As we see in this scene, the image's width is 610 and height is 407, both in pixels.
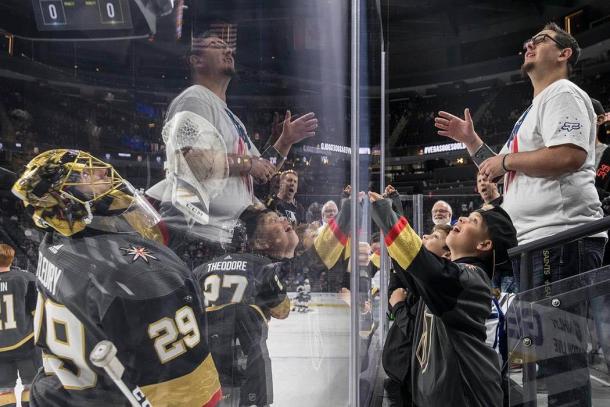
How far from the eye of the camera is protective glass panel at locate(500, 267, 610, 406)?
130 centimetres

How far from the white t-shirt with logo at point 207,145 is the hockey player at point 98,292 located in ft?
0.15

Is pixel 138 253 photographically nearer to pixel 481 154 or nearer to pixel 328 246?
pixel 328 246

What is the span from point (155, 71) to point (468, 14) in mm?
4276

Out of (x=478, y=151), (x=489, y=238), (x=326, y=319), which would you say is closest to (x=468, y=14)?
(x=478, y=151)

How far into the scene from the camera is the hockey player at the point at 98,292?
1.59 feet

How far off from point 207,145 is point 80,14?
0.17 meters

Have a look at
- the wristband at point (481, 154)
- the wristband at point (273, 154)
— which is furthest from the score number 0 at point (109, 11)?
the wristband at point (481, 154)

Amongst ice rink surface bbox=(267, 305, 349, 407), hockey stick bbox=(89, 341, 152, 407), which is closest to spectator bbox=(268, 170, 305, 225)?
ice rink surface bbox=(267, 305, 349, 407)

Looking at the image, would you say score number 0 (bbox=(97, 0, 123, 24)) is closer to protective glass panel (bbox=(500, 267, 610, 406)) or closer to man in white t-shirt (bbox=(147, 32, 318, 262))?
man in white t-shirt (bbox=(147, 32, 318, 262))

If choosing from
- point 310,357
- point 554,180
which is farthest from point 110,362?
point 554,180

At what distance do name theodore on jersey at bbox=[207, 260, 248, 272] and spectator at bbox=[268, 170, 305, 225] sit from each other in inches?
3.4

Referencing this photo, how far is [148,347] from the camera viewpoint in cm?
51

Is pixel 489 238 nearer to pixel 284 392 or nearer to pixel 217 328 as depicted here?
pixel 284 392

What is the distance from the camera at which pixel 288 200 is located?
0.73 metres
